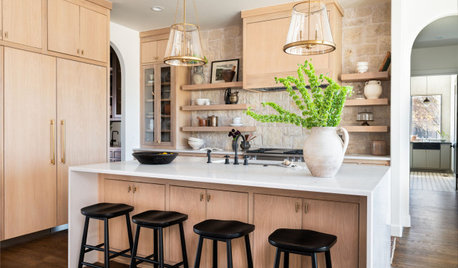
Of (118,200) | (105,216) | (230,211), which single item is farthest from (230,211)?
(118,200)

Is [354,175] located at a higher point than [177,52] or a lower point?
lower

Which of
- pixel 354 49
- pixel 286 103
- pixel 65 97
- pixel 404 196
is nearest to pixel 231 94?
pixel 286 103

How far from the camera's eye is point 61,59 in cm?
385

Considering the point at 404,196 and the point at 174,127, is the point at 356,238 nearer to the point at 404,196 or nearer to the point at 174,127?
the point at 404,196

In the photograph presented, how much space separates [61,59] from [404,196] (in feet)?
13.5

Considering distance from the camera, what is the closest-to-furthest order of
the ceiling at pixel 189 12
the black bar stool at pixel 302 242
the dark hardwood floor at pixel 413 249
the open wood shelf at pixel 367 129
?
the black bar stool at pixel 302 242, the dark hardwood floor at pixel 413 249, the open wood shelf at pixel 367 129, the ceiling at pixel 189 12

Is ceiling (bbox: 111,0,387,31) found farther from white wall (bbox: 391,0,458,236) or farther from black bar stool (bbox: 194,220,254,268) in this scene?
black bar stool (bbox: 194,220,254,268)

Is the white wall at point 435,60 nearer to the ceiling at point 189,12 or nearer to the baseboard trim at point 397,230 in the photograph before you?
the ceiling at point 189,12

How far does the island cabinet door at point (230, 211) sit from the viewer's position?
8.01ft

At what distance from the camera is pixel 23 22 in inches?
137

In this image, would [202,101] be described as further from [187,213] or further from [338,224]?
[338,224]

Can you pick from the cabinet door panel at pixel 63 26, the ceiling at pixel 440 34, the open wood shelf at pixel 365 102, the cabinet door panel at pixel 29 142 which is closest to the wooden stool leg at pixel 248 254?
the cabinet door panel at pixel 29 142

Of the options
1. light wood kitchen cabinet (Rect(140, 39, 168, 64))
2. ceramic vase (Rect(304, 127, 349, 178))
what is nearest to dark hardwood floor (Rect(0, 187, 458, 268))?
ceramic vase (Rect(304, 127, 349, 178))

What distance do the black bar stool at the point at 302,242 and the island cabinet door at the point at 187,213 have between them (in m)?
0.76
